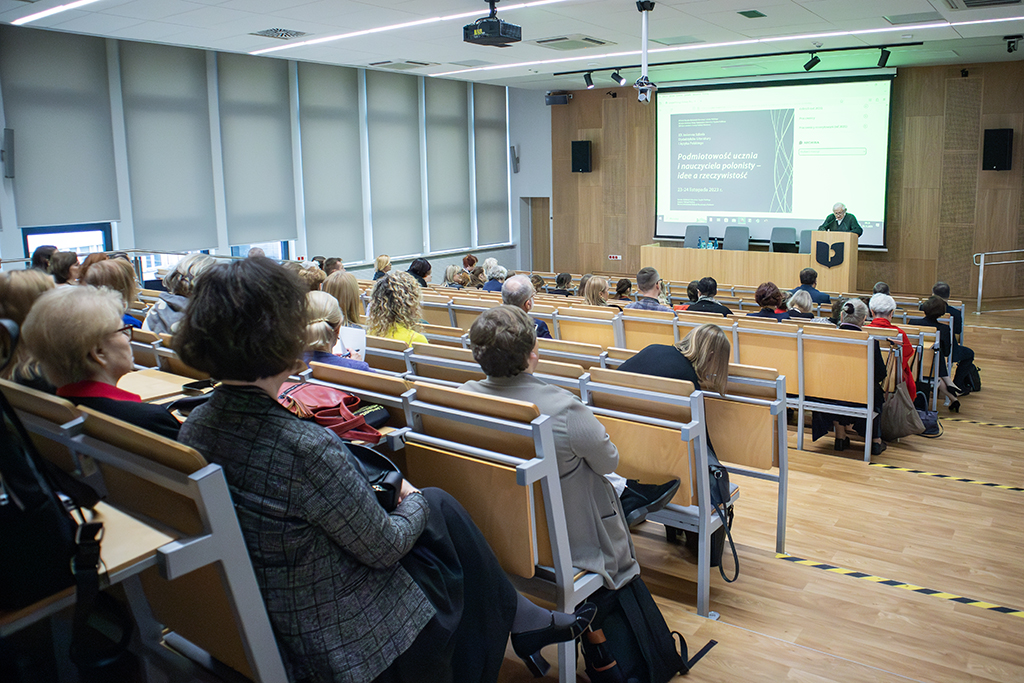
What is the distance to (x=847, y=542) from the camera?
3992mm

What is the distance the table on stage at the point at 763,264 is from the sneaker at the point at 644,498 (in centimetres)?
953

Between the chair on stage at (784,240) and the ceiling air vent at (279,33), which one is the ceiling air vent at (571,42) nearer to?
the ceiling air vent at (279,33)

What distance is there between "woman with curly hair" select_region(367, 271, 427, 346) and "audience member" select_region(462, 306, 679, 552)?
5.97ft

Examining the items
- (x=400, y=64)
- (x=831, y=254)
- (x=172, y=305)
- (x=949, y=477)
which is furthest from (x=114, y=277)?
(x=831, y=254)

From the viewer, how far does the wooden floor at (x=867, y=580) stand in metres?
2.77

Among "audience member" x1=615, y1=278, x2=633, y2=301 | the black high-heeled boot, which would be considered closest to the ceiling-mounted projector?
"audience member" x1=615, y1=278, x2=633, y2=301

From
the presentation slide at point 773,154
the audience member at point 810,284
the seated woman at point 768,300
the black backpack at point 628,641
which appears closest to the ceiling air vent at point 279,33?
the seated woman at point 768,300

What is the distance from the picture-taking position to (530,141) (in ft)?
54.5

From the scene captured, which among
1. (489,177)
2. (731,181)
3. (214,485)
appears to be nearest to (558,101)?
(489,177)

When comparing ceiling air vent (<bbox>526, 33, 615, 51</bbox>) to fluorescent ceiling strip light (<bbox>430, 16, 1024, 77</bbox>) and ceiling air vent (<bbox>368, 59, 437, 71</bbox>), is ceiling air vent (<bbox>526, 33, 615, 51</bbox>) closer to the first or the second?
fluorescent ceiling strip light (<bbox>430, 16, 1024, 77</bbox>)

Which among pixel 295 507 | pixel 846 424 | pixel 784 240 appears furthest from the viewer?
pixel 784 240

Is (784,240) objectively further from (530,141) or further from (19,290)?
(19,290)

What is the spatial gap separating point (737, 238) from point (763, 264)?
1334 millimetres

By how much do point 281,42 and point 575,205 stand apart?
804 cm
